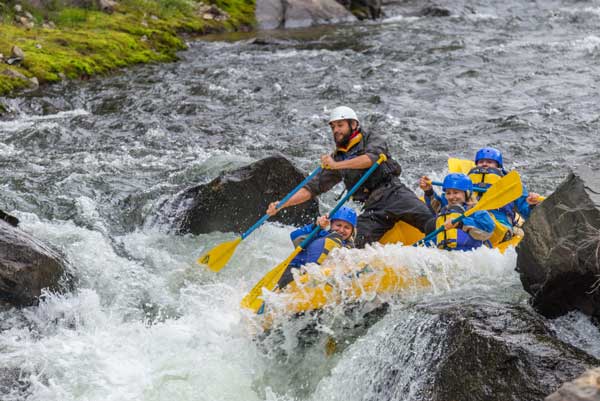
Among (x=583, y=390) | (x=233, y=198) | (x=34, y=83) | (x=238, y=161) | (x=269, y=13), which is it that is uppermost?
(x=583, y=390)

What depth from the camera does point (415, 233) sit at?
27.3 ft

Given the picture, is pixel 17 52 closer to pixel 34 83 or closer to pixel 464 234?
pixel 34 83

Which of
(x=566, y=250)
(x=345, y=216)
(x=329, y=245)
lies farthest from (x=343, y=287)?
(x=566, y=250)

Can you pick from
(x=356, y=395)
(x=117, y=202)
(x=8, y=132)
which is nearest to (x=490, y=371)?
(x=356, y=395)

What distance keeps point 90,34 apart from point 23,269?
44.4 ft

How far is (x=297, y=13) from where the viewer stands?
87.6ft

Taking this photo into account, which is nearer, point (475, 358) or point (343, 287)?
point (475, 358)

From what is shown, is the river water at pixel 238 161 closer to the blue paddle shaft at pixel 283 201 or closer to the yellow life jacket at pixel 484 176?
the blue paddle shaft at pixel 283 201

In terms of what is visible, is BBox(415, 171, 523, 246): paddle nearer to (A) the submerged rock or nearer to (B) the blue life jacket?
(B) the blue life jacket

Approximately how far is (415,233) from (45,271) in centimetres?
397

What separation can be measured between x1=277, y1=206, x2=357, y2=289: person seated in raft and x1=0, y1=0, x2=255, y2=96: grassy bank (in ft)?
31.4

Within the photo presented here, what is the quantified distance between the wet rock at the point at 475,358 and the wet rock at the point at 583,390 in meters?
1.46

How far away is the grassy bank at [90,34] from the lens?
53.0ft

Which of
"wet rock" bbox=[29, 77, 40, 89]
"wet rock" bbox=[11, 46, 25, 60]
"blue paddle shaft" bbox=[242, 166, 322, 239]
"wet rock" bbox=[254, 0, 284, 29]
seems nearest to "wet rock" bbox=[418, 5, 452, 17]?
"wet rock" bbox=[254, 0, 284, 29]
